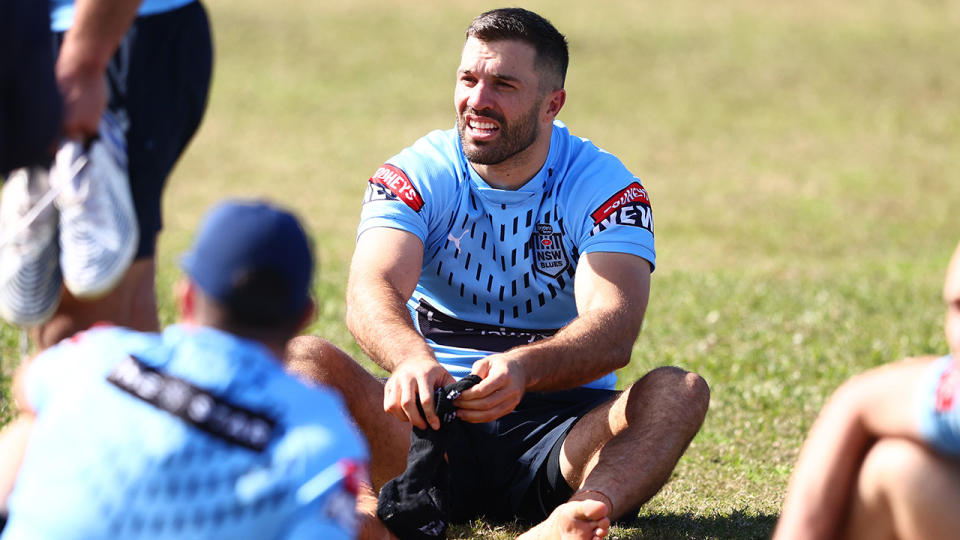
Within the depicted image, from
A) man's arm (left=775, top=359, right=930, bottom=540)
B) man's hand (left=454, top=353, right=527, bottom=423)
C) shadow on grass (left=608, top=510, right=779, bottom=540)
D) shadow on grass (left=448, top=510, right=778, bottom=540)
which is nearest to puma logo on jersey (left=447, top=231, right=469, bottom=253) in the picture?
man's hand (left=454, top=353, right=527, bottom=423)

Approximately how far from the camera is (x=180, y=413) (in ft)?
7.86

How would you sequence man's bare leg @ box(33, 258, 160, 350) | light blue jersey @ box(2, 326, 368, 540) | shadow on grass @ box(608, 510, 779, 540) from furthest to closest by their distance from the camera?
shadow on grass @ box(608, 510, 779, 540) < man's bare leg @ box(33, 258, 160, 350) < light blue jersey @ box(2, 326, 368, 540)

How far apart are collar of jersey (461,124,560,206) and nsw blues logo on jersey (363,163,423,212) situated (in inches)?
9.2

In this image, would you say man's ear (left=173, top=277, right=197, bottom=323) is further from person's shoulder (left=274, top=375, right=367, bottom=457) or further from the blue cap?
person's shoulder (left=274, top=375, right=367, bottom=457)

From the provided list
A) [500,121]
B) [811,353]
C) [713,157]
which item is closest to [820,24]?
[713,157]

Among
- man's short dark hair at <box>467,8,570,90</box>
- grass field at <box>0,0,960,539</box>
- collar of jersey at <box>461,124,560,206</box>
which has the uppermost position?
man's short dark hair at <box>467,8,570,90</box>

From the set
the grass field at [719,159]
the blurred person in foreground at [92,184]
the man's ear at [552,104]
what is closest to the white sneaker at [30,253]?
the blurred person in foreground at [92,184]

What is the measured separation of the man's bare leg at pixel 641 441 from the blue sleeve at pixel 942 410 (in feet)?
4.42

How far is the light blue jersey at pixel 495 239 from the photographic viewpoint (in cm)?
449

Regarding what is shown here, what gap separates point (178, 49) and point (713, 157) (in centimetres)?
1609

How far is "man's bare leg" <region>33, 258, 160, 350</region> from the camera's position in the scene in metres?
3.37

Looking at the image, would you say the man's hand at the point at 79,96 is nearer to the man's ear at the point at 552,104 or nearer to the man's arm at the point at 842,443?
the man's arm at the point at 842,443

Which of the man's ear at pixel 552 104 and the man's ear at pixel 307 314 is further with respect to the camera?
the man's ear at pixel 552 104

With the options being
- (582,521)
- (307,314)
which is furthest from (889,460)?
(307,314)
